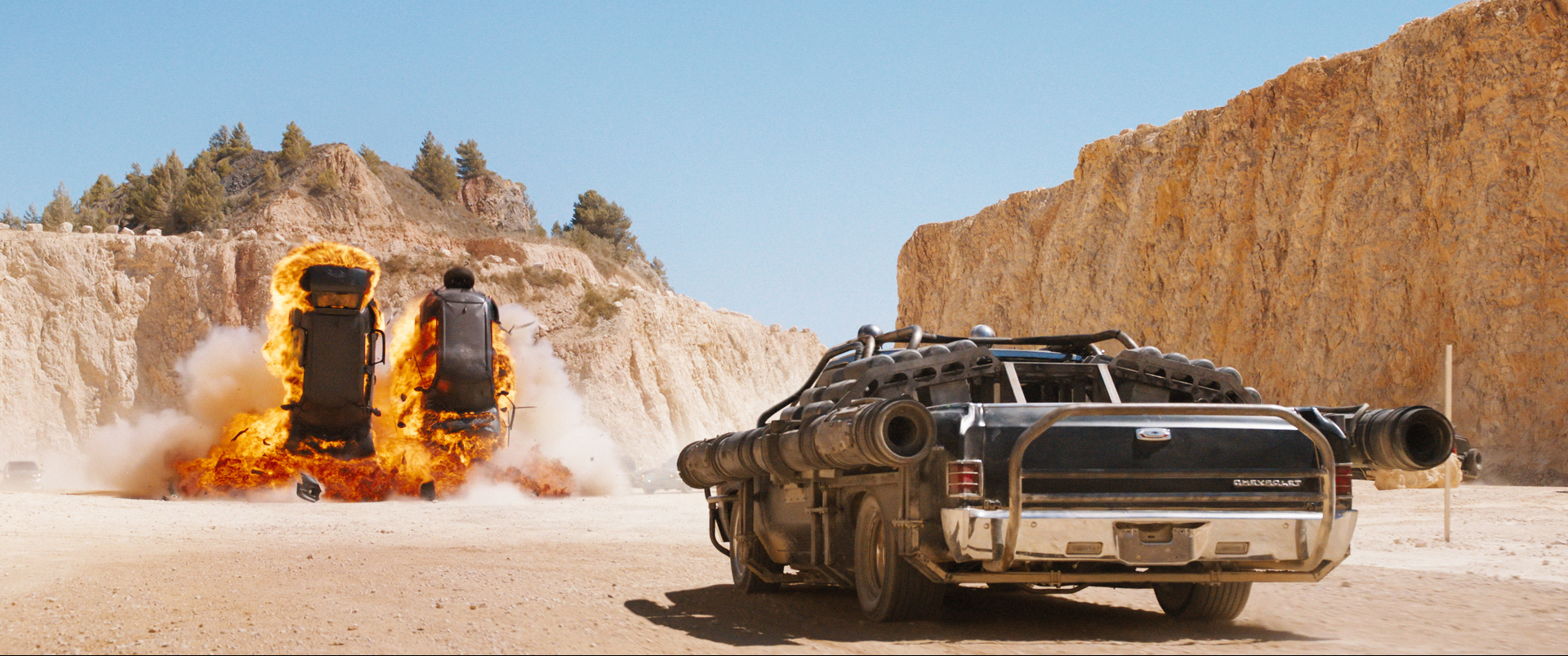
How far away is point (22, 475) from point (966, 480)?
5215 centimetres

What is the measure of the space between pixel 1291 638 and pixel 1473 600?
3.02m

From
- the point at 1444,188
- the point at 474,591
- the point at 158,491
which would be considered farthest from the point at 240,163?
the point at 474,591

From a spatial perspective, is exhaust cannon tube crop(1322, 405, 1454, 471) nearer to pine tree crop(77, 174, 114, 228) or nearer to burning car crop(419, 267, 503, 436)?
burning car crop(419, 267, 503, 436)

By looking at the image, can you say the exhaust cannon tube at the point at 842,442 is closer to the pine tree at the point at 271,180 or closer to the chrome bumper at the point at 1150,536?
the chrome bumper at the point at 1150,536

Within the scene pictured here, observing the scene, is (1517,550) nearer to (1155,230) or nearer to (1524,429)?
Answer: (1524,429)

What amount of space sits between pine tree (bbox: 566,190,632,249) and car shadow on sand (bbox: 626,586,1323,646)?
3392 inches

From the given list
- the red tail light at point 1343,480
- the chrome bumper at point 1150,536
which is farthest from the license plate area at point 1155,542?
the red tail light at point 1343,480

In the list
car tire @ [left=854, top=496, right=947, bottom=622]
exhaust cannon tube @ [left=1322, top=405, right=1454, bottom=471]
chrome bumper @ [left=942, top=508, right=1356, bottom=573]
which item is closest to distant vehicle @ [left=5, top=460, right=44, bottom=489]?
car tire @ [left=854, top=496, right=947, bottom=622]

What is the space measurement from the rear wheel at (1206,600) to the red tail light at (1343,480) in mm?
937

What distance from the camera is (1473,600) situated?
9812 mm

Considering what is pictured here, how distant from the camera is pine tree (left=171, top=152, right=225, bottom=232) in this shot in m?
73.0

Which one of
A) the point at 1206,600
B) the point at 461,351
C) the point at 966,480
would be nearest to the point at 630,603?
the point at 966,480

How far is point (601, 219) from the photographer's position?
95.9 m

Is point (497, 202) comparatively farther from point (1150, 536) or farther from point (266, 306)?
point (1150, 536)
